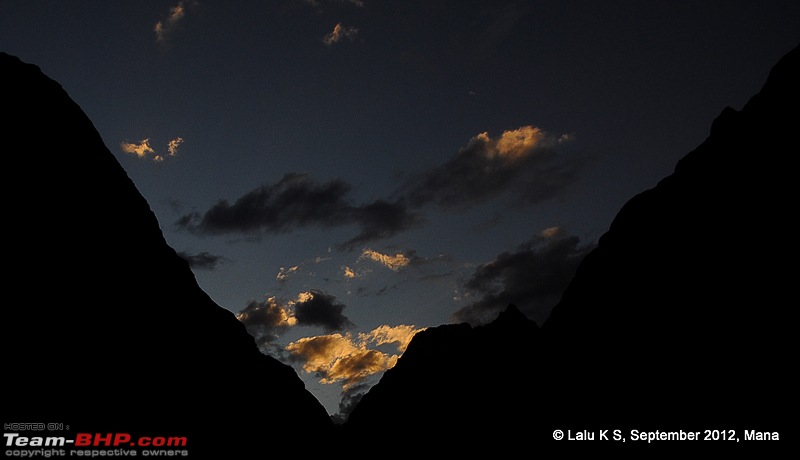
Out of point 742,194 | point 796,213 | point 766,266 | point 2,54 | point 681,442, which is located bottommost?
point 681,442

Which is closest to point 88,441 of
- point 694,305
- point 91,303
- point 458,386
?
point 91,303

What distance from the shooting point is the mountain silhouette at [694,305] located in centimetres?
3734

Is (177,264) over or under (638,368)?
over

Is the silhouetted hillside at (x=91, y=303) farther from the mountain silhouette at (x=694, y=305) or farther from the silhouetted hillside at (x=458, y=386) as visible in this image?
the silhouetted hillside at (x=458, y=386)

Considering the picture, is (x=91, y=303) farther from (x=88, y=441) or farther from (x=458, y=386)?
(x=458, y=386)

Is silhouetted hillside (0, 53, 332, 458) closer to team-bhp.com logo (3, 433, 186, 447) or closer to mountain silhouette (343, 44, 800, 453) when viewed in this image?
team-bhp.com logo (3, 433, 186, 447)

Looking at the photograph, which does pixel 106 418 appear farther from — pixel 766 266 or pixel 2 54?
pixel 766 266

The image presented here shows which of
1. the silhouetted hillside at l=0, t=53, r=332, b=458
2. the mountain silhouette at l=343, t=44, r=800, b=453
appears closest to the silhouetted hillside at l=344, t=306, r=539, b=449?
the mountain silhouette at l=343, t=44, r=800, b=453

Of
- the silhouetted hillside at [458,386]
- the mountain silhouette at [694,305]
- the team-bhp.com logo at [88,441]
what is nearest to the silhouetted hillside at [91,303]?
the team-bhp.com logo at [88,441]

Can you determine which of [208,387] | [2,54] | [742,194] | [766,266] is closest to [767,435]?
[766,266]

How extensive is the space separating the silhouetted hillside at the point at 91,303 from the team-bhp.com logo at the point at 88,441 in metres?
1.02

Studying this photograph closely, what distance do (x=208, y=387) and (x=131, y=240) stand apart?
13.7 m

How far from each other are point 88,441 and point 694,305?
151 ft

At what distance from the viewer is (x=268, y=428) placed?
50.7 meters
